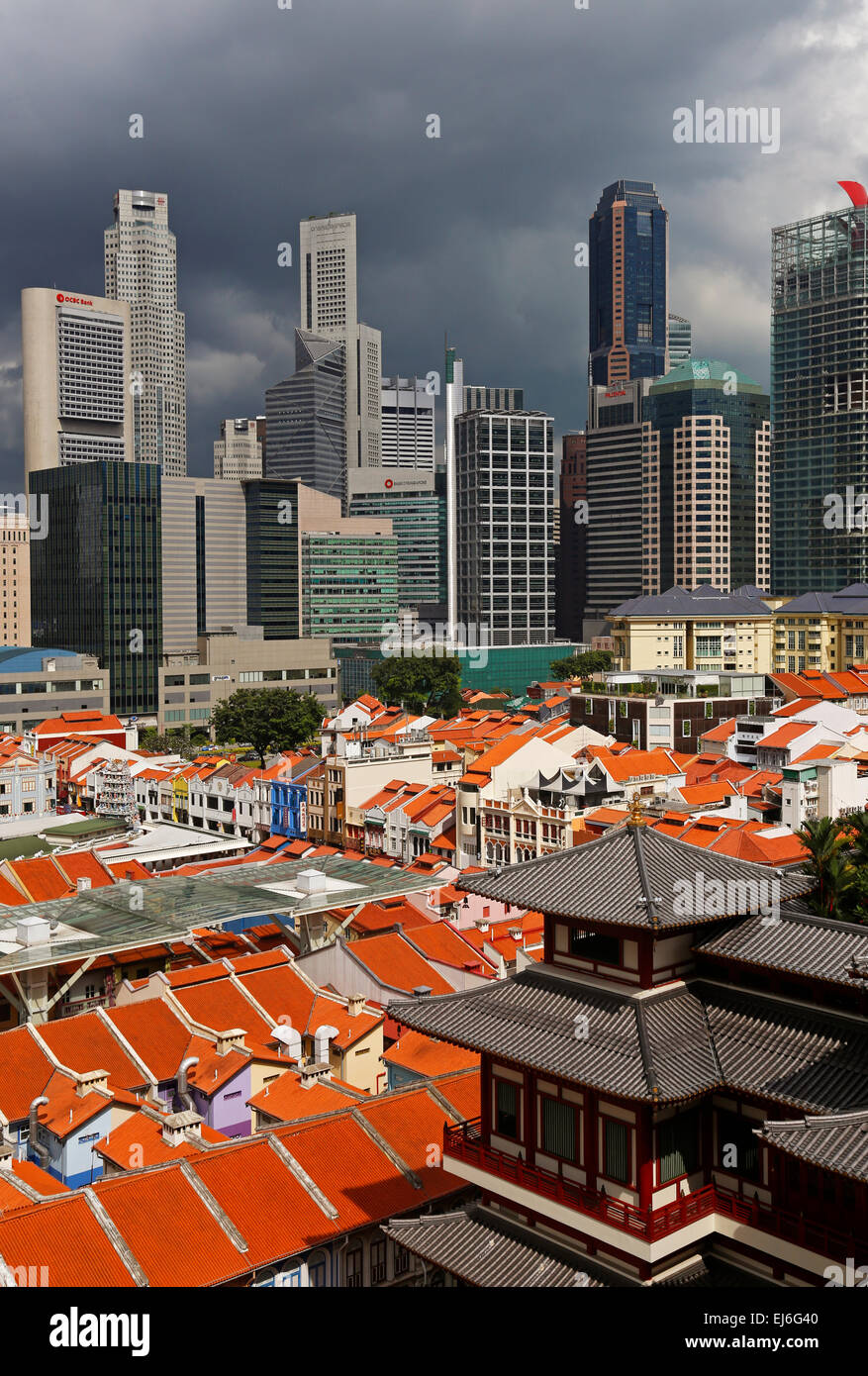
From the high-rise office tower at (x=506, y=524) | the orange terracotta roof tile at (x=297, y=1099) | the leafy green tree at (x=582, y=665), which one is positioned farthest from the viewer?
the high-rise office tower at (x=506, y=524)

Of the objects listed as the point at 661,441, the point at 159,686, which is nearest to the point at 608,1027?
the point at 159,686

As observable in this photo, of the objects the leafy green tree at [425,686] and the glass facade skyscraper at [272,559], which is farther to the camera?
the glass facade skyscraper at [272,559]

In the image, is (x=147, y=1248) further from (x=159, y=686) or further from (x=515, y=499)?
(x=515, y=499)

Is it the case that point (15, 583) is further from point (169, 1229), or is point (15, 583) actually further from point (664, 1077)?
point (664, 1077)

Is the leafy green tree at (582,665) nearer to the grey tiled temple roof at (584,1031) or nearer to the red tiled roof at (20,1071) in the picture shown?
the red tiled roof at (20,1071)
